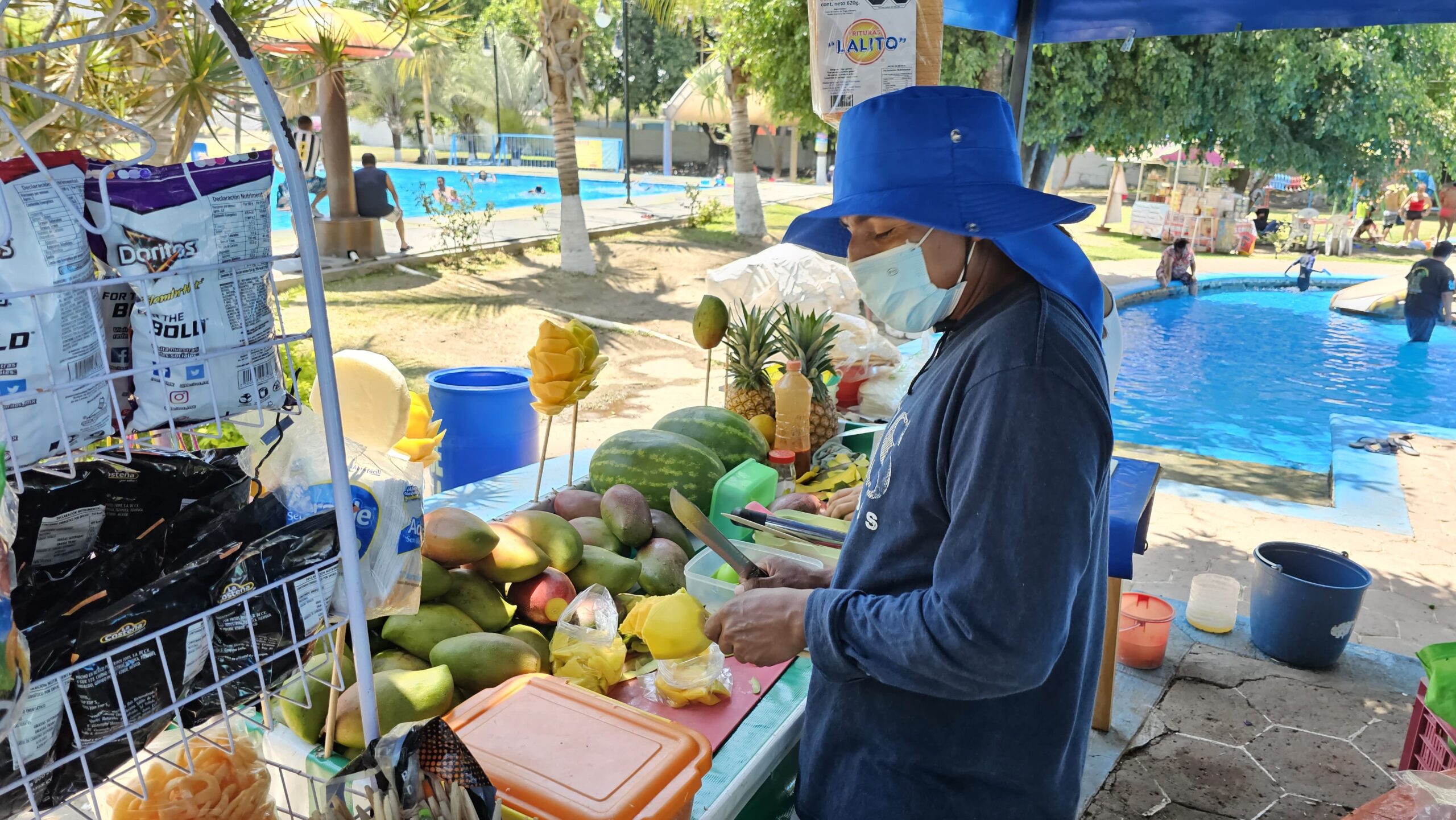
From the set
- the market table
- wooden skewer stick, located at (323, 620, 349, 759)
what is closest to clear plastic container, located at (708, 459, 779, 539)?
the market table

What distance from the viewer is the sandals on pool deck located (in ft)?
24.9

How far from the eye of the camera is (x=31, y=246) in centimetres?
87

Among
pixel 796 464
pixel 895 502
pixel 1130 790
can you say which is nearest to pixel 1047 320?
pixel 895 502

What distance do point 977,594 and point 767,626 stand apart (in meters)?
0.41

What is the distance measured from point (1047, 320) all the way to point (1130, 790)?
274 centimetres

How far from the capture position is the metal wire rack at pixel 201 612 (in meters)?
0.88

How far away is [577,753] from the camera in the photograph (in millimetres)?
1490

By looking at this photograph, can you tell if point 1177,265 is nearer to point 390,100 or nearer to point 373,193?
point 373,193

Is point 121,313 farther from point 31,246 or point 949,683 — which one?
point 949,683

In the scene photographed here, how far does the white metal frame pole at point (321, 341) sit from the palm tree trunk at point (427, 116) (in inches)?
1439

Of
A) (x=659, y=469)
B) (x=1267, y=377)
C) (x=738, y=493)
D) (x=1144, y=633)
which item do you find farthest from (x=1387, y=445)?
(x=659, y=469)

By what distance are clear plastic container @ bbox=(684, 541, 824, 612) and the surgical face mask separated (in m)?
0.86

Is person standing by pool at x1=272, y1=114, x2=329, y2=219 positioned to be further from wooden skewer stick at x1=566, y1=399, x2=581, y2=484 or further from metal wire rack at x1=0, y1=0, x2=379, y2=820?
wooden skewer stick at x1=566, y1=399, x2=581, y2=484

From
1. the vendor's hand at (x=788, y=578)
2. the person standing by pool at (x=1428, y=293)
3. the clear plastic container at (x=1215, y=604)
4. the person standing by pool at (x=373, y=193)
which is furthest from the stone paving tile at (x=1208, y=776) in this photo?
the person standing by pool at (x=1428, y=293)
